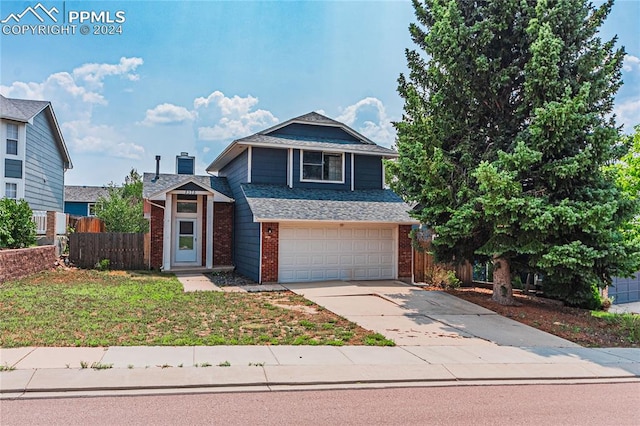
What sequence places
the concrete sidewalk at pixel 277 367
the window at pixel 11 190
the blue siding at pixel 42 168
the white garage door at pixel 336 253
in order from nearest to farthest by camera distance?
the concrete sidewalk at pixel 277 367, the white garage door at pixel 336 253, the window at pixel 11 190, the blue siding at pixel 42 168

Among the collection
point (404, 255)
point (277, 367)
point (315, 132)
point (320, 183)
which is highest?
point (315, 132)

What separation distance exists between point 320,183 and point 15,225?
418 inches

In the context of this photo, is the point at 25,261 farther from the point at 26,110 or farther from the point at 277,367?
the point at 277,367

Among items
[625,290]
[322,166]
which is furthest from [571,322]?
[322,166]

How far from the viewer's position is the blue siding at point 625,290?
1752 centimetres

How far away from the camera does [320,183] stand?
1830 centimetres

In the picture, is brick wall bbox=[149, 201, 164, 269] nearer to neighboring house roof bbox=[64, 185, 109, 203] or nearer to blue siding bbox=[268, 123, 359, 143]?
blue siding bbox=[268, 123, 359, 143]

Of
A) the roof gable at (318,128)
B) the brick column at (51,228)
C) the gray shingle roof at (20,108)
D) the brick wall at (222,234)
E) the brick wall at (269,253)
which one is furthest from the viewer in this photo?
the gray shingle roof at (20,108)

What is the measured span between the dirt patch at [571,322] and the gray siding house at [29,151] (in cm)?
1984

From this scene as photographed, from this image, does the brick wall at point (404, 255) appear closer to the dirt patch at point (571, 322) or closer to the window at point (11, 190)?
the dirt patch at point (571, 322)

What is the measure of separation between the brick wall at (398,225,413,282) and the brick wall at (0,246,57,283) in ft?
41.7

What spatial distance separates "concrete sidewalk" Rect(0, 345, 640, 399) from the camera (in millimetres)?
5746

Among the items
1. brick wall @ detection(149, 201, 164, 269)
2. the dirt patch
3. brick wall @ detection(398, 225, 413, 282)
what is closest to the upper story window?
brick wall @ detection(398, 225, 413, 282)

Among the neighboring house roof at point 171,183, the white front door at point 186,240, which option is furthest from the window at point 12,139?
the white front door at point 186,240
